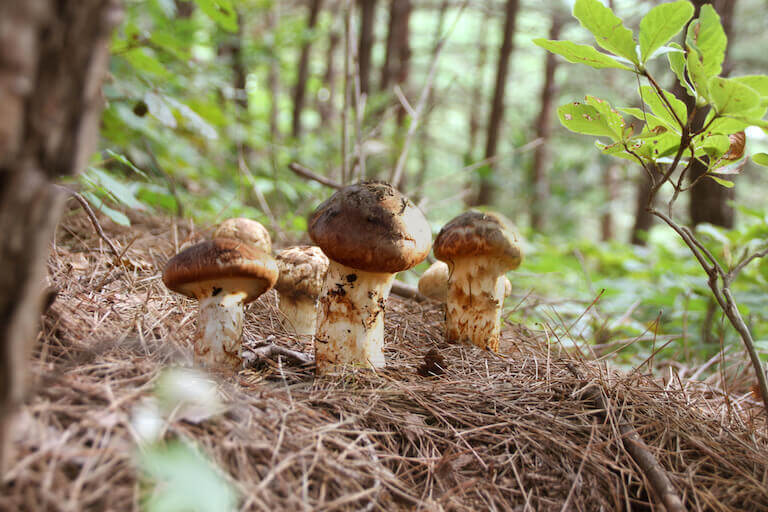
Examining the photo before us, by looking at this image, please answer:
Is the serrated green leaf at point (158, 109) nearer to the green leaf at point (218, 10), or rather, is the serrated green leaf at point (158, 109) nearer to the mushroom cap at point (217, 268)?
the green leaf at point (218, 10)

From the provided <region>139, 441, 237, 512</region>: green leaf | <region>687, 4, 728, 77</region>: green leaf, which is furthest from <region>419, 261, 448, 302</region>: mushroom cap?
<region>139, 441, 237, 512</region>: green leaf

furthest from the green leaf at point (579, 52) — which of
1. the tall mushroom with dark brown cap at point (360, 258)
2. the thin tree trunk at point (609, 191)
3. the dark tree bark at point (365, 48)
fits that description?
the thin tree trunk at point (609, 191)

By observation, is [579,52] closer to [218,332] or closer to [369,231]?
[369,231]

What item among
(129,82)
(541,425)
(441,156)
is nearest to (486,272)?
(541,425)

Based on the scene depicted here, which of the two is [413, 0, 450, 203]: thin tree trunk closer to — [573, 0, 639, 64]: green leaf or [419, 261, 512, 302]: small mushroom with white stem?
[419, 261, 512, 302]: small mushroom with white stem

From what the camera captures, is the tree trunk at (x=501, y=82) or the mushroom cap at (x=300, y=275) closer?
the mushroom cap at (x=300, y=275)

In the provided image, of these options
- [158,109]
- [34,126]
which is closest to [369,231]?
[34,126]
